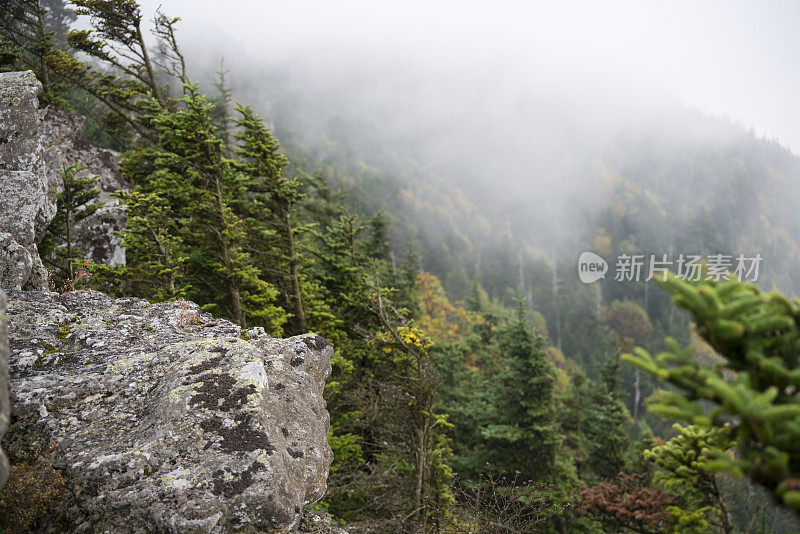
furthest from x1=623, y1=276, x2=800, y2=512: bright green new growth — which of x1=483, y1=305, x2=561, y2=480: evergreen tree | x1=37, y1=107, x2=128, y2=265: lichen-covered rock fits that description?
x1=483, y1=305, x2=561, y2=480: evergreen tree

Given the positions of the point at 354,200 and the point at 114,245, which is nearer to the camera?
the point at 114,245

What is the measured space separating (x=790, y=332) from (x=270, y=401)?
19.1 feet

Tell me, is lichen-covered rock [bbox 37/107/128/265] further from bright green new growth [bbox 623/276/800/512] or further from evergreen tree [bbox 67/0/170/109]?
bright green new growth [bbox 623/276/800/512]

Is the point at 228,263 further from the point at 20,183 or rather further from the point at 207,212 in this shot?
the point at 20,183

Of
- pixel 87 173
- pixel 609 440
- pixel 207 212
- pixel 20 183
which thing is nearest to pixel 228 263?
pixel 207 212

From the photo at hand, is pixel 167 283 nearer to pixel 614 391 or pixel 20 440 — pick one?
pixel 20 440

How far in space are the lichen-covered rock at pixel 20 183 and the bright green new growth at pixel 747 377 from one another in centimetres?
1009

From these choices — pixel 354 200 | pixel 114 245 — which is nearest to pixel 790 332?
pixel 114 245

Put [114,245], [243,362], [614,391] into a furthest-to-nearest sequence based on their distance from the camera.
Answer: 1. [614,391]
2. [114,245]
3. [243,362]

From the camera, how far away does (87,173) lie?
45.4 feet

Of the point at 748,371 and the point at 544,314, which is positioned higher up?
the point at 748,371

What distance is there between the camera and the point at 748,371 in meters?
2.48

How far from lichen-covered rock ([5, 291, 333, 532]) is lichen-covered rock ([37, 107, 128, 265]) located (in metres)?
4.77

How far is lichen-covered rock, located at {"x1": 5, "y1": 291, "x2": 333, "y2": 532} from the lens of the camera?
4160mm
